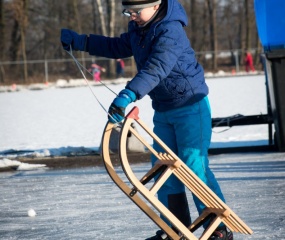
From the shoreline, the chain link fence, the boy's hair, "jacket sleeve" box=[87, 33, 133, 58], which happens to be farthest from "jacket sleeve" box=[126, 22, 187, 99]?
the chain link fence

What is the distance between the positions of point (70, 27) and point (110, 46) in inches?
1762

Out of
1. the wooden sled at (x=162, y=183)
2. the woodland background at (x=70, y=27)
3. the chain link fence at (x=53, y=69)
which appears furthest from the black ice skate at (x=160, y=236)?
the woodland background at (x=70, y=27)

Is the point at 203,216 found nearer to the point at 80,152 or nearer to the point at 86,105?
the point at 80,152

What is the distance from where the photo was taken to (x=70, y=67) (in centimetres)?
4428

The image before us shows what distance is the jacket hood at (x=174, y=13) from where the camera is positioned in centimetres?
482

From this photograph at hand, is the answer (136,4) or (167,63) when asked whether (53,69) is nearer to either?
(136,4)

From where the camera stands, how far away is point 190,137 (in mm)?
4961

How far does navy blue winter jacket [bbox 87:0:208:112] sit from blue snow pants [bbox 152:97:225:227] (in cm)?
5

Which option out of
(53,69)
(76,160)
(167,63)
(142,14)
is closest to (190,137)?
(167,63)

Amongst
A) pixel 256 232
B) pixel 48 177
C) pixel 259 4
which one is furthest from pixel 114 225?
pixel 259 4

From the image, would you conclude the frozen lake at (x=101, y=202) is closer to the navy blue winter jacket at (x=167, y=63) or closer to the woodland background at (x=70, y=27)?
the navy blue winter jacket at (x=167, y=63)

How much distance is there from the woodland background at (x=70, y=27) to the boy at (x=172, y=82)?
36.1 m

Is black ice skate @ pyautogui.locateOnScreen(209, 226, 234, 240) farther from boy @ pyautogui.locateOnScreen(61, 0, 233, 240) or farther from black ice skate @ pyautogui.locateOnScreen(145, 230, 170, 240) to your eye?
black ice skate @ pyautogui.locateOnScreen(145, 230, 170, 240)

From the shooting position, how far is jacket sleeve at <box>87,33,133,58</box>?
17.3ft
